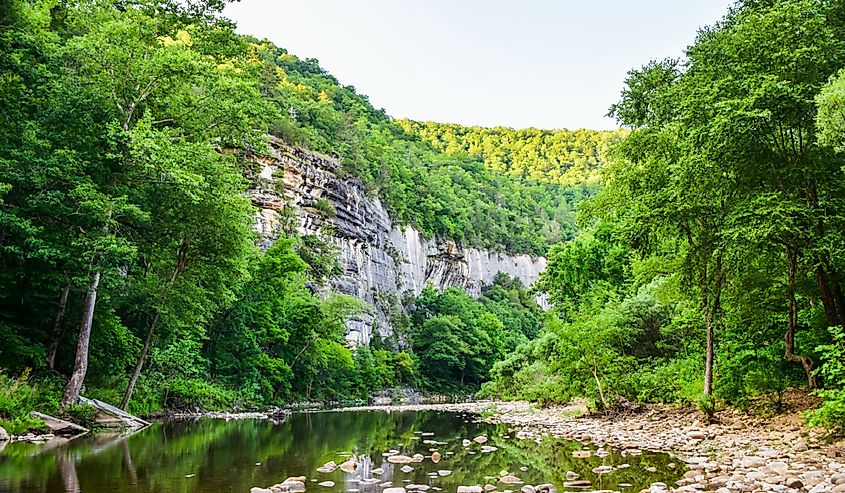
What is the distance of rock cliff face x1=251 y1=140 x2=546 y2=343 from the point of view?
5338cm

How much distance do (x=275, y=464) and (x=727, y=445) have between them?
7324 millimetres

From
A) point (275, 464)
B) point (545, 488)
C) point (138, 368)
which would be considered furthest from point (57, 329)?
point (545, 488)

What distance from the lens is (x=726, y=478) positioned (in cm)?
701

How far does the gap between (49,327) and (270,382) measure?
19091mm

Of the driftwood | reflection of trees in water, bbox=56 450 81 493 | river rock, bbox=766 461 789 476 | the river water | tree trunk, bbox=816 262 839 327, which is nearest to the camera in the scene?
reflection of trees in water, bbox=56 450 81 493

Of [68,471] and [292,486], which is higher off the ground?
[292,486]

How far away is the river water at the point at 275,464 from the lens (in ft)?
23.0

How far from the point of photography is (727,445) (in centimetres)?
1012

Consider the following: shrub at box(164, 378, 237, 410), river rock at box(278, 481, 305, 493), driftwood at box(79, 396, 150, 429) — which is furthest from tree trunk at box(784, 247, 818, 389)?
shrub at box(164, 378, 237, 410)

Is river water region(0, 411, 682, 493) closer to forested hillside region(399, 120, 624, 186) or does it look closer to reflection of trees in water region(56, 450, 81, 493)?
reflection of trees in water region(56, 450, 81, 493)

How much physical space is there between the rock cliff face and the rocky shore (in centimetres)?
3759

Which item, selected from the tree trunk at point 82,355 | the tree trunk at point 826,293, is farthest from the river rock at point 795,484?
the tree trunk at point 82,355

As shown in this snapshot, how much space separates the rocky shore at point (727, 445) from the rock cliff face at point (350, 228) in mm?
37591

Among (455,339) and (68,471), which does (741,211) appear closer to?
(68,471)
